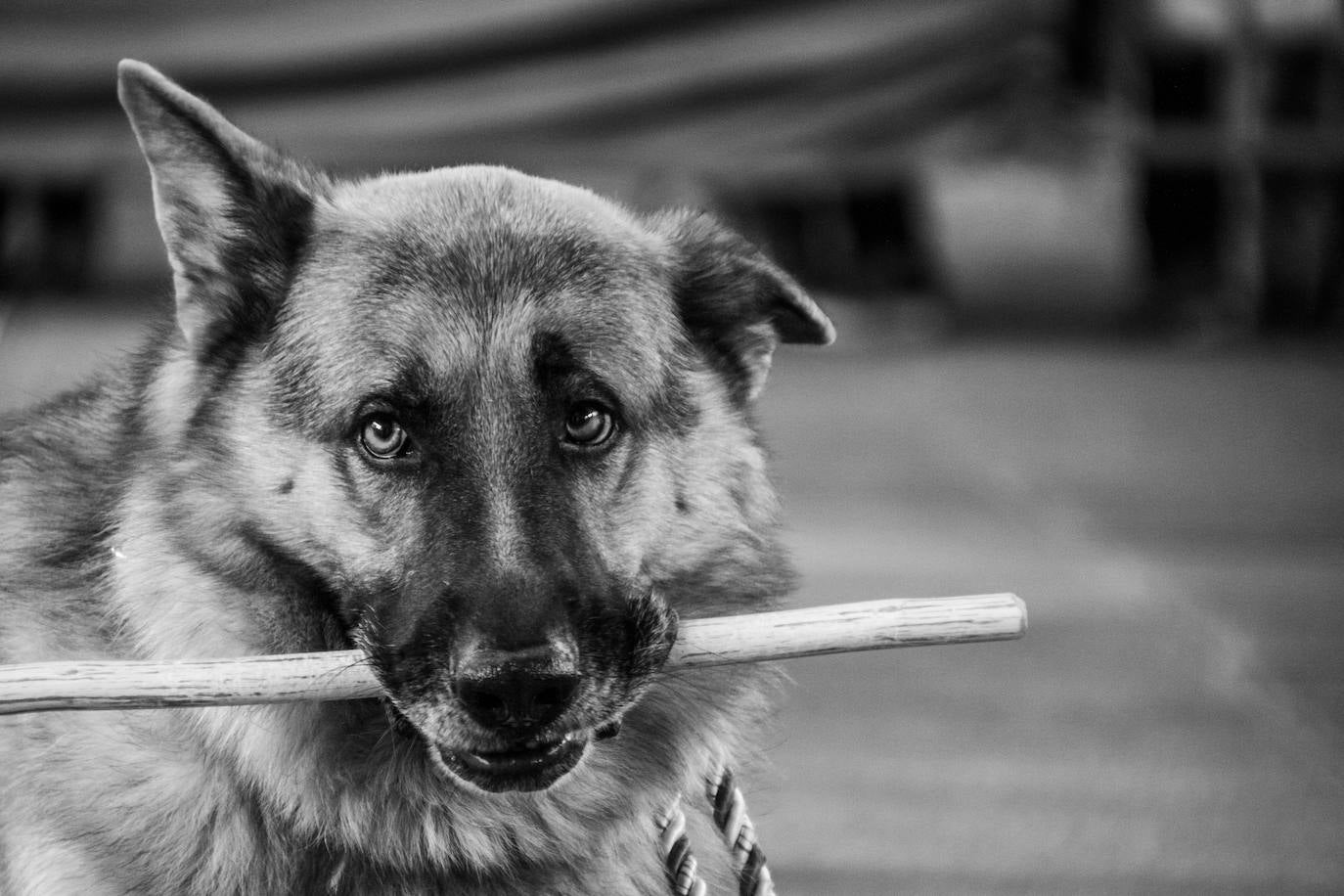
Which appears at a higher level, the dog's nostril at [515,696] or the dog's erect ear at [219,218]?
the dog's erect ear at [219,218]

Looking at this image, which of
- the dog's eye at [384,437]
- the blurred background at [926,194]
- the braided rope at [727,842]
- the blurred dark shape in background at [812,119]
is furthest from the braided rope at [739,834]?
the blurred dark shape in background at [812,119]

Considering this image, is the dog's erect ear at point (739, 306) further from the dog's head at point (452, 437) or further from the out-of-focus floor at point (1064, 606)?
the out-of-focus floor at point (1064, 606)

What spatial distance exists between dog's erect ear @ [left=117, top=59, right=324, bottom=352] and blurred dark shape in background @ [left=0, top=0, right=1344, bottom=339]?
6.53 metres

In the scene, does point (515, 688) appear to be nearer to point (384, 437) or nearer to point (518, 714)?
point (518, 714)

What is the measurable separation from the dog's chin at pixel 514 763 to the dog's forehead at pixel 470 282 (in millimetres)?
645

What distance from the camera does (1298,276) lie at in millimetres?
10609

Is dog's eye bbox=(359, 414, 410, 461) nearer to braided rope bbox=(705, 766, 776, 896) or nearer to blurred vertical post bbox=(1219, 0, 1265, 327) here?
A: braided rope bbox=(705, 766, 776, 896)

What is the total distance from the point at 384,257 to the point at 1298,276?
28.9 ft

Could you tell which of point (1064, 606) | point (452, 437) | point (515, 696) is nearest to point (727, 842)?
point (515, 696)

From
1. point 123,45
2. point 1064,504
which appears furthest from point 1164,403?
point 123,45

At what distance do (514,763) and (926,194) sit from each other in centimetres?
772

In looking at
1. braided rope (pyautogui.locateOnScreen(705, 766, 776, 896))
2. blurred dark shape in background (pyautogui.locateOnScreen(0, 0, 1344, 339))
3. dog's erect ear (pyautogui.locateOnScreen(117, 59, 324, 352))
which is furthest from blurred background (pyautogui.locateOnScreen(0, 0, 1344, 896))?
dog's erect ear (pyautogui.locateOnScreen(117, 59, 324, 352))

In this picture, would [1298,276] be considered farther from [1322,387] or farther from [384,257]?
[384,257]

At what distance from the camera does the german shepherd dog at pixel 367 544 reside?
2.76 metres
